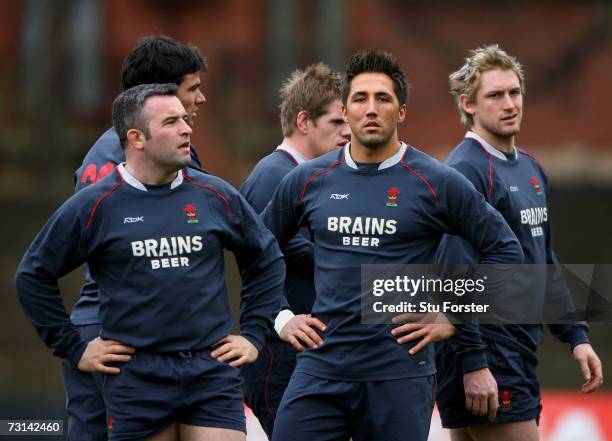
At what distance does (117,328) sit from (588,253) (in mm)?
11004

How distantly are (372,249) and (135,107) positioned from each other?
3.62 ft

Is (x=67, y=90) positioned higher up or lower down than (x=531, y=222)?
higher up

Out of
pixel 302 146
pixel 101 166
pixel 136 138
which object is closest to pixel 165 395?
A: pixel 136 138

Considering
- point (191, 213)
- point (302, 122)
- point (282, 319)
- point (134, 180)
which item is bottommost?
point (282, 319)

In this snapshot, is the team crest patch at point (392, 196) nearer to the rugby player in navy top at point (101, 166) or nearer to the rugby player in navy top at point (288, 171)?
the rugby player in navy top at point (288, 171)

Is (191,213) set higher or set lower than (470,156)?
lower

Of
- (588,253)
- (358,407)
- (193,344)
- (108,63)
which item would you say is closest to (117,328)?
(193,344)

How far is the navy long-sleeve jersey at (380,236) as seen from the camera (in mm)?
5691

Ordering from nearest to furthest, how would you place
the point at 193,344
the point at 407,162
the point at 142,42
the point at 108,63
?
the point at 193,344, the point at 407,162, the point at 142,42, the point at 108,63

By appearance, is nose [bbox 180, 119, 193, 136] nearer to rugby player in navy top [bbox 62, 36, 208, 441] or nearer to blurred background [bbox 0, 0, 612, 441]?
rugby player in navy top [bbox 62, 36, 208, 441]

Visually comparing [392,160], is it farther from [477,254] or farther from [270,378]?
[270,378]

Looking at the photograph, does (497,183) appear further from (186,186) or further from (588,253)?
(588,253)

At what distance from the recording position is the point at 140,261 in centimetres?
542

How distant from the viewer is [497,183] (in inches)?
250
